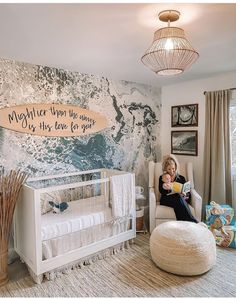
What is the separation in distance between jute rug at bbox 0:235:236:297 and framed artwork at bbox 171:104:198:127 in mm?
2115

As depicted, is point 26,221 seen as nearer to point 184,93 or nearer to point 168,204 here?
point 168,204

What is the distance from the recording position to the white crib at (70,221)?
7.73 ft

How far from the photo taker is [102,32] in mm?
2035

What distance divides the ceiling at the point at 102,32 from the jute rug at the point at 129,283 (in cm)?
227

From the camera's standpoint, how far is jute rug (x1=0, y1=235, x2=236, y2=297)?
7.18 ft

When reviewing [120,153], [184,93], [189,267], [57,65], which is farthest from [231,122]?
[57,65]

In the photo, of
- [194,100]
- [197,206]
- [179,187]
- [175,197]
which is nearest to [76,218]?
[175,197]

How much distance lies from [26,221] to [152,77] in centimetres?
260

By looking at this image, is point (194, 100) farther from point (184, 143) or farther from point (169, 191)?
point (169, 191)

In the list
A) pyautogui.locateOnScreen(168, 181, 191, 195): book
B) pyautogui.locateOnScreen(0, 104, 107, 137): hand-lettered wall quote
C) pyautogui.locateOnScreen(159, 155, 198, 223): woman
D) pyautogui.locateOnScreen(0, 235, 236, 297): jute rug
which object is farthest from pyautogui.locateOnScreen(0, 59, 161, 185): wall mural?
pyautogui.locateOnScreen(0, 235, 236, 297): jute rug

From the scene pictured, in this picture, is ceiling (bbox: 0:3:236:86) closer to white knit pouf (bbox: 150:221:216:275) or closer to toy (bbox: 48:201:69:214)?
toy (bbox: 48:201:69:214)

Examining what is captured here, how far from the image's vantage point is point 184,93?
13.3ft

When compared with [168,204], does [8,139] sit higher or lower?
higher

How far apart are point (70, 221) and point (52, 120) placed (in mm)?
1271
